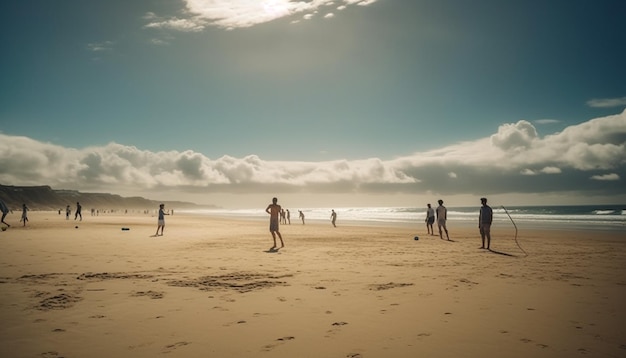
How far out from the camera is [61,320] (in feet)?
19.5

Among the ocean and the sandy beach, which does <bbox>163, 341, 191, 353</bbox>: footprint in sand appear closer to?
the sandy beach

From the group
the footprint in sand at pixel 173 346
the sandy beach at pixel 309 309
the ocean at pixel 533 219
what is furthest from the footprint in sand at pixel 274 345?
the ocean at pixel 533 219

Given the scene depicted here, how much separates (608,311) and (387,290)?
4.23 metres

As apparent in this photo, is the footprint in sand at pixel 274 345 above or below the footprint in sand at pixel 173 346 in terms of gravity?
above

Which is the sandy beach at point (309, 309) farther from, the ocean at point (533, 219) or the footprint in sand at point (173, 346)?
the ocean at point (533, 219)

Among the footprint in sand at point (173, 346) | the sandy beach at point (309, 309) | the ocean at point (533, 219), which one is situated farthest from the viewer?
the ocean at point (533, 219)

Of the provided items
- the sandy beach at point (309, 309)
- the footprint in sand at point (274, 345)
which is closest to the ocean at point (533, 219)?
the sandy beach at point (309, 309)

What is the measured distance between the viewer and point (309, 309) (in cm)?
676

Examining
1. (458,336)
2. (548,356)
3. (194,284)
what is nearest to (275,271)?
(194,284)

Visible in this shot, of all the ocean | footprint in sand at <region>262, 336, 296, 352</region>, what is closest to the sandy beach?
footprint in sand at <region>262, 336, 296, 352</region>

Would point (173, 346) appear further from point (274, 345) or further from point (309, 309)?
point (309, 309)

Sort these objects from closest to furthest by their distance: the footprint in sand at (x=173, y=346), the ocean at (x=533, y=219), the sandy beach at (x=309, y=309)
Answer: the footprint in sand at (x=173, y=346)
the sandy beach at (x=309, y=309)
the ocean at (x=533, y=219)

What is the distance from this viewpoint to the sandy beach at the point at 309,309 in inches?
194

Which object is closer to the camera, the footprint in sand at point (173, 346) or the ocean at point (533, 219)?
the footprint in sand at point (173, 346)
